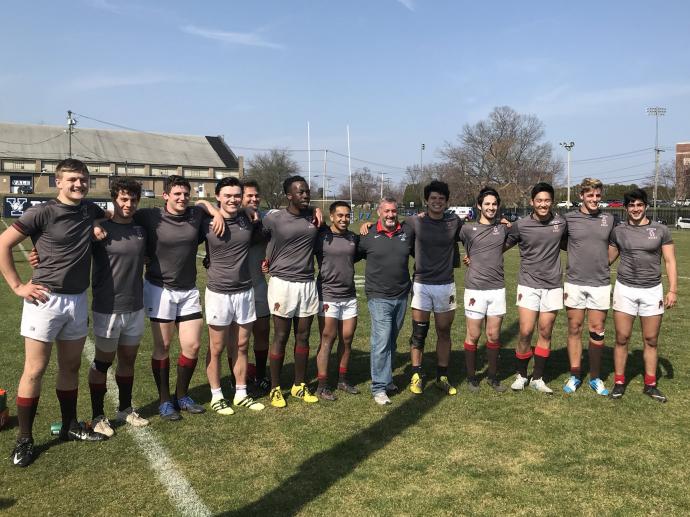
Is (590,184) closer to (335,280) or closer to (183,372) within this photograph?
(335,280)

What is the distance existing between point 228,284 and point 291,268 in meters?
0.62

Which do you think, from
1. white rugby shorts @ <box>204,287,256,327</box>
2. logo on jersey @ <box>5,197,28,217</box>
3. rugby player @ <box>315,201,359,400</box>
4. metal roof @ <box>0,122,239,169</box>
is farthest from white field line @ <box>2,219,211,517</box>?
metal roof @ <box>0,122,239,169</box>

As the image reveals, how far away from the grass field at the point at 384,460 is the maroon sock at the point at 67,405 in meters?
0.22

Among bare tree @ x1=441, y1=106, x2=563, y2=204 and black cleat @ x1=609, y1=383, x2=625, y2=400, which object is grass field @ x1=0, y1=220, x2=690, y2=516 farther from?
bare tree @ x1=441, y1=106, x2=563, y2=204

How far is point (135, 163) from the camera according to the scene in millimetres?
74250

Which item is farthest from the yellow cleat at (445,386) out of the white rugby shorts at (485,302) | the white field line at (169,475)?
the white field line at (169,475)

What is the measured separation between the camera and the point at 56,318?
3.99 meters

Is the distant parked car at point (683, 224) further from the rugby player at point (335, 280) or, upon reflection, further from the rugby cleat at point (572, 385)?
the rugby player at point (335, 280)

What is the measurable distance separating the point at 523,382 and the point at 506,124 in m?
70.1

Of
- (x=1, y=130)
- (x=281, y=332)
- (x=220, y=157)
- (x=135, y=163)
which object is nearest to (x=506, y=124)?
(x=220, y=157)

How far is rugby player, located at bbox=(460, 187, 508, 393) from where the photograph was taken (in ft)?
17.9

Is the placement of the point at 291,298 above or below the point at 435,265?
below

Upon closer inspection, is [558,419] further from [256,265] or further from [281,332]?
[256,265]

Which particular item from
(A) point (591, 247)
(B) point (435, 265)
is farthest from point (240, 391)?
(A) point (591, 247)
